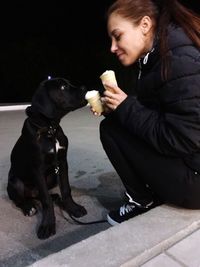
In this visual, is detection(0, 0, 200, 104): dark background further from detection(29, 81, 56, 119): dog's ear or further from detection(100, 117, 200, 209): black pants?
detection(100, 117, 200, 209): black pants

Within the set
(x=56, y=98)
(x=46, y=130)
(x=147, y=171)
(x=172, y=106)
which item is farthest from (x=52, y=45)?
(x=172, y=106)

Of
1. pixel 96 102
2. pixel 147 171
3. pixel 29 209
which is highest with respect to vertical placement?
pixel 96 102

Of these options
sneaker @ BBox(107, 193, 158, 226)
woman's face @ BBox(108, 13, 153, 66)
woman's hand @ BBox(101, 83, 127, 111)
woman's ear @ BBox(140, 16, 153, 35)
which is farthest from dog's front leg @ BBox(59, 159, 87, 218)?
woman's ear @ BBox(140, 16, 153, 35)

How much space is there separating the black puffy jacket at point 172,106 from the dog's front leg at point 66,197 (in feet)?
2.49

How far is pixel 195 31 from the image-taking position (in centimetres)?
207

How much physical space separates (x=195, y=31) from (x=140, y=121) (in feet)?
1.63

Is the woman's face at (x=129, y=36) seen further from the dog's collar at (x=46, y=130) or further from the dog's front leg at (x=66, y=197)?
the dog's front leg at (x=66, y=197)

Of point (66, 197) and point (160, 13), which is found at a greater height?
point (160, 13)

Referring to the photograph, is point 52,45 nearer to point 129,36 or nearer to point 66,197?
point 66,197

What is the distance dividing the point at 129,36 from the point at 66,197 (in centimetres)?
118

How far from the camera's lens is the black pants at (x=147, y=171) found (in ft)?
7.19

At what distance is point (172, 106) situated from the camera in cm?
203

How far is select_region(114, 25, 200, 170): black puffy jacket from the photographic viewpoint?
6.48 feet

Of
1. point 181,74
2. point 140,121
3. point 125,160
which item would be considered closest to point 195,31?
point 181,74
